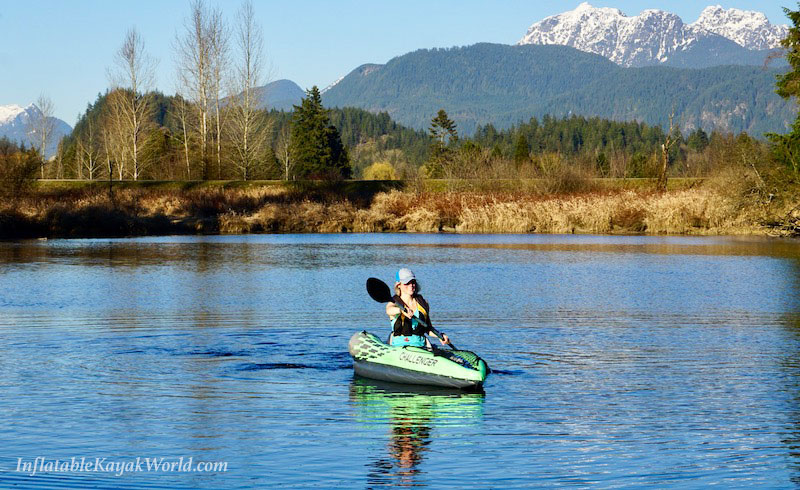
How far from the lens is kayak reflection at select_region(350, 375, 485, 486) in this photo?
39.3 feet

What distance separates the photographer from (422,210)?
A: 211 ft

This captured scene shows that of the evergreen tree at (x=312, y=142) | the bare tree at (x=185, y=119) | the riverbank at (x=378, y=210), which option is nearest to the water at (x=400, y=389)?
the riverbank at (x=378, y=210)

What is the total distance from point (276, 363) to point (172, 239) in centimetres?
3970

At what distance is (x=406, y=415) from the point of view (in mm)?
14805

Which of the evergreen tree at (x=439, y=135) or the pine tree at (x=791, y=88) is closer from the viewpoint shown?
the pine tree at (x=791, y=88)

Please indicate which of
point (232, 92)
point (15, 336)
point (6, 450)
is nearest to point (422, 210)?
point (232, 92)

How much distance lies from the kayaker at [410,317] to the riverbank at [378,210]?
38.7 m

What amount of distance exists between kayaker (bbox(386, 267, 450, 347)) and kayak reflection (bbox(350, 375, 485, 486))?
805 mm

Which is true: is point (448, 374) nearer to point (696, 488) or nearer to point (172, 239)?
point (696, 488)

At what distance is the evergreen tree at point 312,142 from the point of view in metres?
110

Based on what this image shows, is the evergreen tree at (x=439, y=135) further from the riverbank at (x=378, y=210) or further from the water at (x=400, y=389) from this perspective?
the water at (x=400, y=389)

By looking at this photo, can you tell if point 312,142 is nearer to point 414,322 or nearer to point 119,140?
point 119,140

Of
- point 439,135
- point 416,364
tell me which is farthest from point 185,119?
point 416,364

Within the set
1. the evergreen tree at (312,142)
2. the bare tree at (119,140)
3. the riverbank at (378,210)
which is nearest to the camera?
the riverbank at (378,210)
